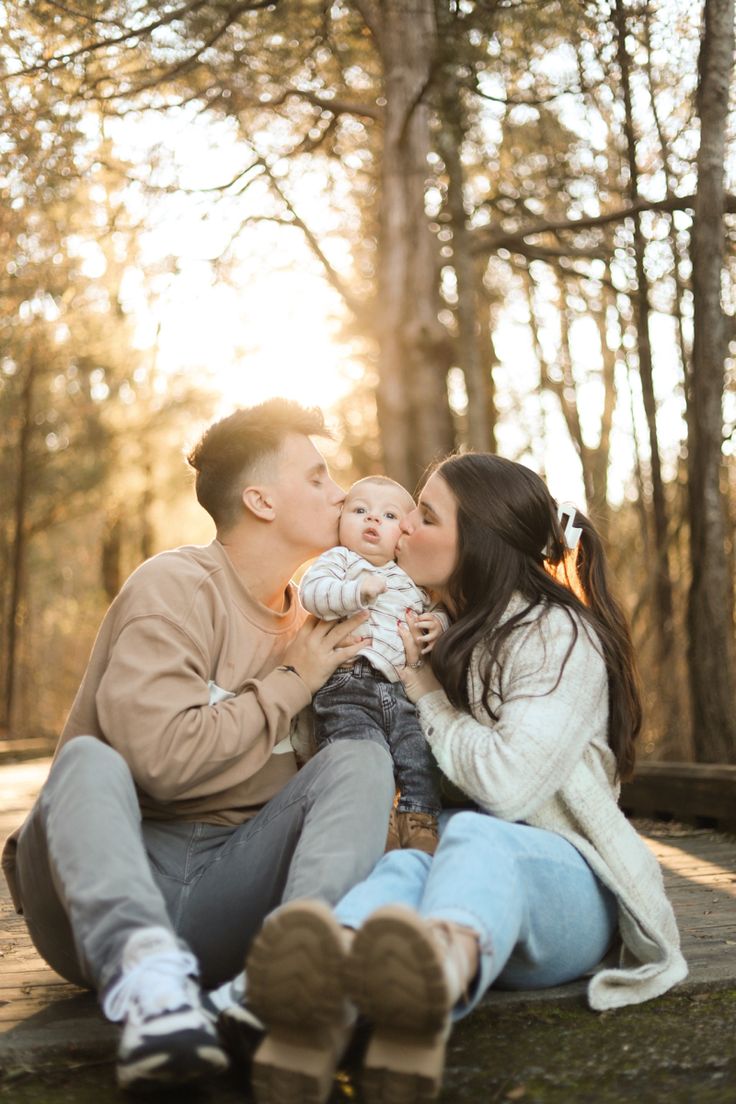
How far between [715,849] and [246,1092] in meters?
2.90

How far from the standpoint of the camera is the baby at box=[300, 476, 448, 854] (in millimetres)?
2830

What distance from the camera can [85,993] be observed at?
8.80 feet

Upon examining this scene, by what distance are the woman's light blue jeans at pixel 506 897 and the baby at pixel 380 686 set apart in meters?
0.37

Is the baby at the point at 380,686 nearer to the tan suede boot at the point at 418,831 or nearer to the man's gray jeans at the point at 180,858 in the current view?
the tan suede boot at the point at 418,831

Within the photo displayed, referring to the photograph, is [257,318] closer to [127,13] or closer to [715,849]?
[127,13]

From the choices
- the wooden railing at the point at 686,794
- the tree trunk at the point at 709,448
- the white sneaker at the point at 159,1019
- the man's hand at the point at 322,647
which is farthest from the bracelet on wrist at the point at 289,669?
the tree trunk at the point at 709,448

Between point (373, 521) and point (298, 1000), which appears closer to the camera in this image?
point (298, 1000)

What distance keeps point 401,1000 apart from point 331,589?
128 cm

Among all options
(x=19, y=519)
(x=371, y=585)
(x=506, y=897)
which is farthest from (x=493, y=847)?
(x=19, y=519)

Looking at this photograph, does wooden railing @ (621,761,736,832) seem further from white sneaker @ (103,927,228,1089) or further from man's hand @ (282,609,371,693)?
white sneaker @ (103,927,228,1089)

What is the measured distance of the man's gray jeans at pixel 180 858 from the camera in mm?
2025

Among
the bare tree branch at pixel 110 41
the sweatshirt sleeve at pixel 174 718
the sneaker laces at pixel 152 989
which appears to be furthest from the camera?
the bare tree branch at pixel 110 41

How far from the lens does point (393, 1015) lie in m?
1.77

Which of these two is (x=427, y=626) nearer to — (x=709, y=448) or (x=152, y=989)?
(x=152, y=989)
